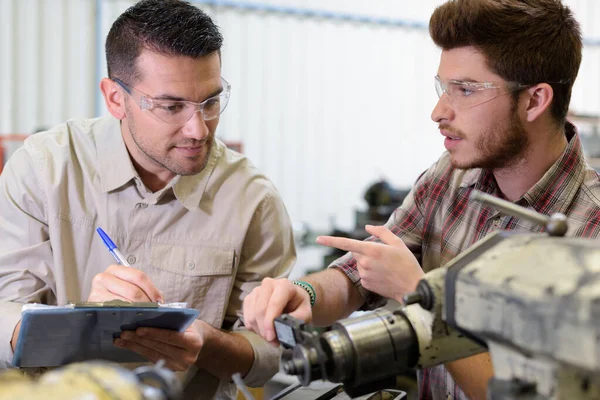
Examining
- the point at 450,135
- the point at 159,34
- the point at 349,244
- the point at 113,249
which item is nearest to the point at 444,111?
the point at 450,135

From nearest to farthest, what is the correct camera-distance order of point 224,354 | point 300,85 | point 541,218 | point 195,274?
point 541,218, point 224,354, point 195,274, point 300,85

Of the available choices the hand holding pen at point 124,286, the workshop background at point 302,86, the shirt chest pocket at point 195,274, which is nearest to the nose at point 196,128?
the shirt chest pocket at point 195,274

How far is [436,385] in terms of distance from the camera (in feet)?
4.78

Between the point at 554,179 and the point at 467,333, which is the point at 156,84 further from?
the point at 467,333

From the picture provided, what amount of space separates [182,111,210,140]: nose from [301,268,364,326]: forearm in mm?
415

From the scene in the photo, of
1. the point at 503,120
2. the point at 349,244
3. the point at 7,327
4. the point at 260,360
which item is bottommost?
the point at 260,360

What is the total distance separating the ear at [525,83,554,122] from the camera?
143 cm

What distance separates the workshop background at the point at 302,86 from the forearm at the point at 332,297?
2.63 metres

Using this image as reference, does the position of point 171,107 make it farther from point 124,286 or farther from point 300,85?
point 300,85

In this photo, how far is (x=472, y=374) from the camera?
114 cm

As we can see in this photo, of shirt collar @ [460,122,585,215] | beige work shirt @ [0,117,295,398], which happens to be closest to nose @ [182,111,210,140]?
beige work shirt @ [0,117,295,398]

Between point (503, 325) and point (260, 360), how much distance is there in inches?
37.6

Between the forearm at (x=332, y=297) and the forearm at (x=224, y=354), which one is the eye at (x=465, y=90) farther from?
the forearm at (x=224, y=354)

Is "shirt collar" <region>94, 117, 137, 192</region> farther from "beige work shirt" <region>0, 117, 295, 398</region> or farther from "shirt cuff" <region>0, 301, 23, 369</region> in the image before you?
"shirt cuff" <region>0, 301, 23, 369</region>
